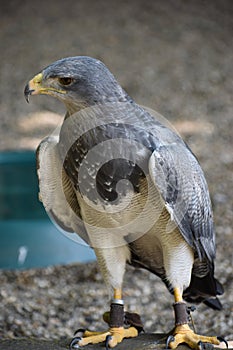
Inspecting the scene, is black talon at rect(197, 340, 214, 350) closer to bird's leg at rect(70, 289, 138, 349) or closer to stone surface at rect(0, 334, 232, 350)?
Result: stone surface at rect(0, 334, 232, 350)

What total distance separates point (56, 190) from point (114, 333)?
613mm

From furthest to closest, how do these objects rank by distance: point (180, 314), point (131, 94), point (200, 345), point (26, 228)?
point (131, 94) < point (26, 228) < point (180, 314) < point (200, 345)

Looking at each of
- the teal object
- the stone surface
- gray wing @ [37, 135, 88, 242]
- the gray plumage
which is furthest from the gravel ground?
the gray plumage

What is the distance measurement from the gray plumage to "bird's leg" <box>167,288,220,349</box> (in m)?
0.07

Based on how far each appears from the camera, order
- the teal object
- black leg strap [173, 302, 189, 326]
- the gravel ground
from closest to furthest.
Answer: black leg strap [173, 302, 189, 326], the gravel ground, the teal object

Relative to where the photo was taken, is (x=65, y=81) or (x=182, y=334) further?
(x=182, y=334)

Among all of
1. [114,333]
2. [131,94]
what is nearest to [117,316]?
[114,333]

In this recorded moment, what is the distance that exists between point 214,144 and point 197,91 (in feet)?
3.46

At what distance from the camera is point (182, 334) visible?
2.53 metres

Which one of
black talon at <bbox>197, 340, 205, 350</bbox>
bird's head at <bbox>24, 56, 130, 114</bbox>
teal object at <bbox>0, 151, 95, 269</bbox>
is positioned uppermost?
bird's head at <bbox>24, 56, 130, 114</bbox>

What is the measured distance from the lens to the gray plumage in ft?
7.77

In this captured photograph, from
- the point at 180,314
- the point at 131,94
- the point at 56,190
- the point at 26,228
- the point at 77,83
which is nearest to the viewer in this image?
the point at 77,83

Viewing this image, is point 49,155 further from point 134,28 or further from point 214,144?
point 134,28

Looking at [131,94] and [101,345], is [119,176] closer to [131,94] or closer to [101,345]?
[101,345]
